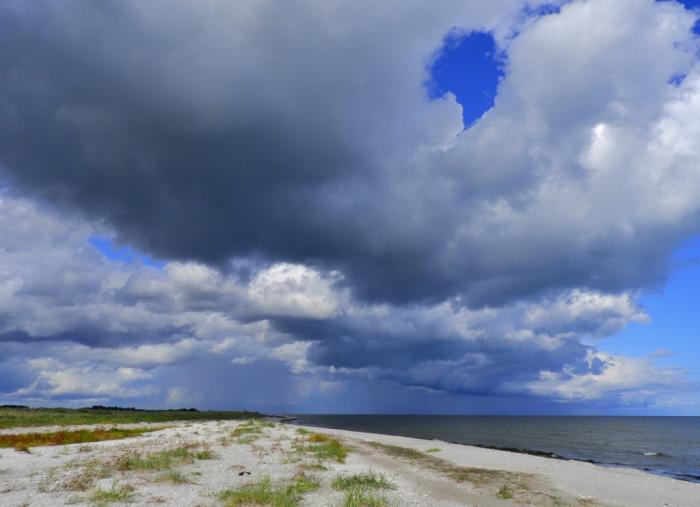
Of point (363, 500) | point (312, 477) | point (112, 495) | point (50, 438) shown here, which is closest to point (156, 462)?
point (112, 495)

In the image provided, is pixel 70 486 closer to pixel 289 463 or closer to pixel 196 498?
pixel 196 498

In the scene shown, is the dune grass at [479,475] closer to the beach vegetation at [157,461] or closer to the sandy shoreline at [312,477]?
the sandy shoreline at [312,477]

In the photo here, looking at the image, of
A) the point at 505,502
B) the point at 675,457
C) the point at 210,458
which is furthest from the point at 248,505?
the point at 675,457

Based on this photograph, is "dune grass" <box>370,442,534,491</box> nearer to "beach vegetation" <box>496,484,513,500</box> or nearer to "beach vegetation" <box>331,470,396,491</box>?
"beach vegetation" <box>496,484,513,500</box>

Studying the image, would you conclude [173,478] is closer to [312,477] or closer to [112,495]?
[112,495]

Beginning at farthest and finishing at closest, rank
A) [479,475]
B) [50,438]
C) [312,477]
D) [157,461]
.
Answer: [50,438] → [479,475] → [157,461] → [312,477]

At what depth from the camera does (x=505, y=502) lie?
2678 cm

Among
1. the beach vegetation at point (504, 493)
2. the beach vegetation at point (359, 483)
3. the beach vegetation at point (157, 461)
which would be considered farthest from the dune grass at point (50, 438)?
the beach vegetation at point (504, 493)

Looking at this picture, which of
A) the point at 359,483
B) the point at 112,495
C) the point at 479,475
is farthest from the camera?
the point at 479,475

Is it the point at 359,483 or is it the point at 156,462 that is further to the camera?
the point at 156,462

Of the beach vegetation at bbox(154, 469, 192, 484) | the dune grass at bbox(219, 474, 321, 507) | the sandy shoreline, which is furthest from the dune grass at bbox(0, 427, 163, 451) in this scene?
the dune grass at bbox(219, 474, 321, 507)

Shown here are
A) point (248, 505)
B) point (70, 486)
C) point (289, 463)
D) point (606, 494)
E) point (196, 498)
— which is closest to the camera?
point (248, 505)

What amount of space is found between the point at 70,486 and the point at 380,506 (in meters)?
16.5

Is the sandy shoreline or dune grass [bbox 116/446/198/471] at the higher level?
dune grass [bbox 116/446/198/471]
